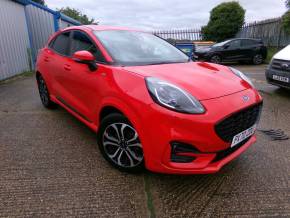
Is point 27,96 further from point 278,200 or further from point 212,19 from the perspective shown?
point 212,19

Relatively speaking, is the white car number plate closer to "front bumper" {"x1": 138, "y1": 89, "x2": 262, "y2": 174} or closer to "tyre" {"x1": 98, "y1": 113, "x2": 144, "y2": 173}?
"front bumper" {"x1": 138, "y1": 89, "x2": 262, "y2": 174}

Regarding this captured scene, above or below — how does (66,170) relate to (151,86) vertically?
below

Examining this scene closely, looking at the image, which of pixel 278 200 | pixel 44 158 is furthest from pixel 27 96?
pixel 278 200

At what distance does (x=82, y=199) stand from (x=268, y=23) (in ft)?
58.3

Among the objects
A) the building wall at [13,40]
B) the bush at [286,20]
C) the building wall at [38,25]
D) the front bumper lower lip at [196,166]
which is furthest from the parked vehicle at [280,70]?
the building wall at [38,25]

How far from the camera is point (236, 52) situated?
12750mm

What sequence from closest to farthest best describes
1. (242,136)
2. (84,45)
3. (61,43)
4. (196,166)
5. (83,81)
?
1. (196,166)
2. (242,136)
3. (83,81)
4. (84,45)
5. (61,43)

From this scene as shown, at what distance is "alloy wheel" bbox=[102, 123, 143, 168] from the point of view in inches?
94.1

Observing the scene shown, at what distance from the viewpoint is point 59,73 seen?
366cm

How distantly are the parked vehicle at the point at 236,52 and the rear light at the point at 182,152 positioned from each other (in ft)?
36.9

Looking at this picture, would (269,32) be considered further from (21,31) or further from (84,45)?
(84,45)

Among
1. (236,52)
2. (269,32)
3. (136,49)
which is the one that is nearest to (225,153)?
(136,49)

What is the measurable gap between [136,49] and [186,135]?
1.48 metres

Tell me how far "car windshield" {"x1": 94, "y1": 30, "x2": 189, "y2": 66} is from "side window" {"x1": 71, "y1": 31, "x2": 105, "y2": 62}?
4.5 inches
